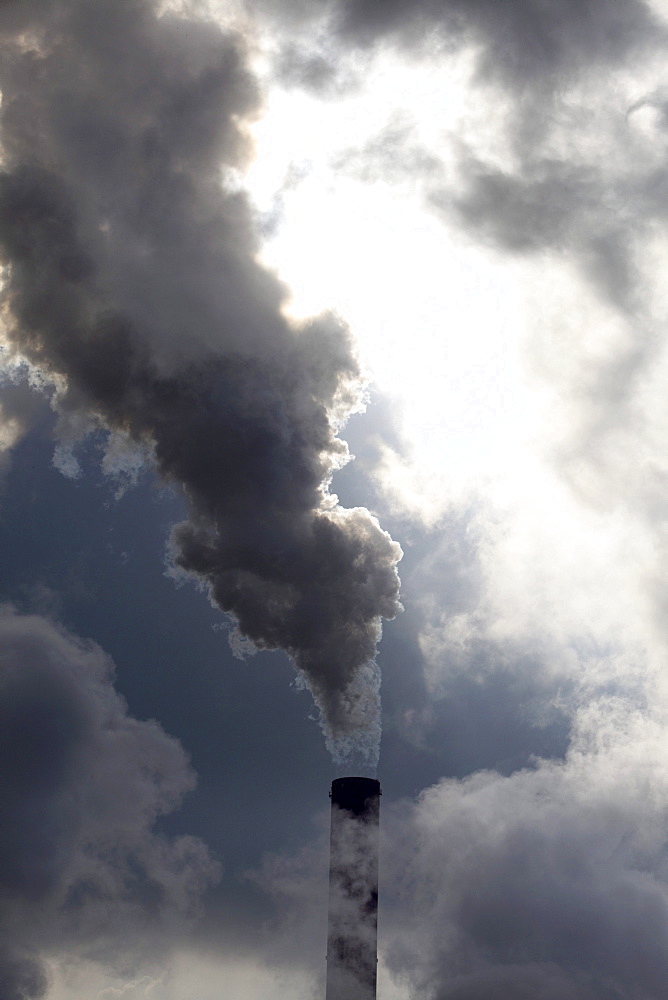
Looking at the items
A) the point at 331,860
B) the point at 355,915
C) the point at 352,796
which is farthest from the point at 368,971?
the point at 352,796

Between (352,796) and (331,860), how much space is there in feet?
9.27

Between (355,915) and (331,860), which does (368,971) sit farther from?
(331,860)

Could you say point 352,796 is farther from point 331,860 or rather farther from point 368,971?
point 368,971

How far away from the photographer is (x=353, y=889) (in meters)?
35.4

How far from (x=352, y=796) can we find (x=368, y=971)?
682 cm

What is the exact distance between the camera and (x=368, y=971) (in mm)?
34438

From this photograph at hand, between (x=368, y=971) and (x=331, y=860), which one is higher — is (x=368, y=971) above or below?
below

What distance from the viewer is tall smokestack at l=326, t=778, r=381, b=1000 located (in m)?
34.3

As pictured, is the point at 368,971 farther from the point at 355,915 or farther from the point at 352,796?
the point at 352,796

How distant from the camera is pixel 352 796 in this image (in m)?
35.9

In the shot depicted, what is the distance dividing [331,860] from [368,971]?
4444 mm

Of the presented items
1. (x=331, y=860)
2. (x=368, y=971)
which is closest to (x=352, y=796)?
(x=331, y=860)

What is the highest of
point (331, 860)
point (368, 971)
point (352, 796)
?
point (352, 796)

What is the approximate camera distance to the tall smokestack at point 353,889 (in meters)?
34.3
